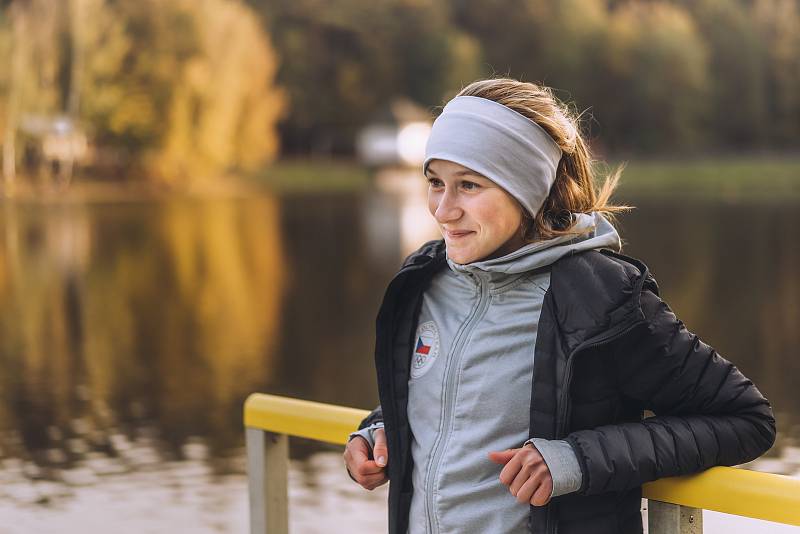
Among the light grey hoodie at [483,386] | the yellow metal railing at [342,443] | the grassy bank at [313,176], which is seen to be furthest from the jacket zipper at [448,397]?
the grassy bank at [313,176]

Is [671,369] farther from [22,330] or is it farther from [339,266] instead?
[339,266]

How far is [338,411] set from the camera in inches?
98.2

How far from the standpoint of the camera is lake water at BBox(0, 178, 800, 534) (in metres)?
6.06

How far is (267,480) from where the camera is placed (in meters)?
2.77

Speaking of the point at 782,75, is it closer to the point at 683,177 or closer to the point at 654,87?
the point at 654,87

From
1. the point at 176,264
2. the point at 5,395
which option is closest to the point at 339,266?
the point at 176,264

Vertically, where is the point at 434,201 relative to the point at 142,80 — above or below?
below

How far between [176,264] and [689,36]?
68711 millimetres

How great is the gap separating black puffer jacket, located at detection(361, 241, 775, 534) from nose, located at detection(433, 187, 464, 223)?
0.21m

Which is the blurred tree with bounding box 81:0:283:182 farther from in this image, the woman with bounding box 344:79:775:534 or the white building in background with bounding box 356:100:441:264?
the woman with bounding box 344:79:775:534

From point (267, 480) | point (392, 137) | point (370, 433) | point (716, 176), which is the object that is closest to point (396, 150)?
point (392, 137)

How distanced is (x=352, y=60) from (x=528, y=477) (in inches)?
3277

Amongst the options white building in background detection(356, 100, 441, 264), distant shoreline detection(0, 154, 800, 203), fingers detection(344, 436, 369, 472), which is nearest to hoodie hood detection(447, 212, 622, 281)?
fingers detection(344, 436, 369, 472)

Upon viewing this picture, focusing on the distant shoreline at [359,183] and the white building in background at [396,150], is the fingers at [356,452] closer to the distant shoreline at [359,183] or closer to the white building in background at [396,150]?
the white building in background at [396,150]
